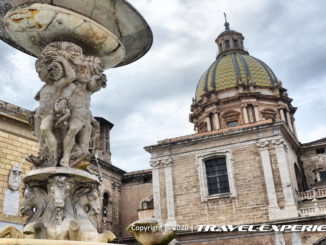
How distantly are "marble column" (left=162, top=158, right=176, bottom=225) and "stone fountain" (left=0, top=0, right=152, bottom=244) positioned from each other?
1757cm

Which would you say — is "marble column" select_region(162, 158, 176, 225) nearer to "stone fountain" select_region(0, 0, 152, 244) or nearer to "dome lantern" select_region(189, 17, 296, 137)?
"dome lantern" select_region(189, 17, 296, 137)

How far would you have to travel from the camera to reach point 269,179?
2005 cm

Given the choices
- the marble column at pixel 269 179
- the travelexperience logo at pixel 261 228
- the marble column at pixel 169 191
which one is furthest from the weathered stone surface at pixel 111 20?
the marble column at pixel 169 191

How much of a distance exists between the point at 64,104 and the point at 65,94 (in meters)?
0.19

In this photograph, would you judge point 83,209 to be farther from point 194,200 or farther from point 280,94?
point 280,94

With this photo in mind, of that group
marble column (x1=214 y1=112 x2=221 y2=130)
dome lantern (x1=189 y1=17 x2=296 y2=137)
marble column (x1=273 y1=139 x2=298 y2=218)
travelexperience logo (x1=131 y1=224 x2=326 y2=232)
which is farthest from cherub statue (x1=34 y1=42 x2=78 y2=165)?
marble column (x1=214 y1=112 x2=221 y2=130)

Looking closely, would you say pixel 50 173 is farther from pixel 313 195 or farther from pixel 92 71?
pixel 313 195

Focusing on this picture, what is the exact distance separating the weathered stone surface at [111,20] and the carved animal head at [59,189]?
1.82m

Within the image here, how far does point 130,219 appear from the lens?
28.2m

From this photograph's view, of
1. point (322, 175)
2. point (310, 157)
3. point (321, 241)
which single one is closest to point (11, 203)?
point (321, 241)

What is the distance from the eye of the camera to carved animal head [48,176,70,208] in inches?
153

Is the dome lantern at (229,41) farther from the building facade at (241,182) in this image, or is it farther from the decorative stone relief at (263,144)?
the decorative stone relief at (263,144)

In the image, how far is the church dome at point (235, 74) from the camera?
30500mm

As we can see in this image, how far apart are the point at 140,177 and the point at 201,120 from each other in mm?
6980
